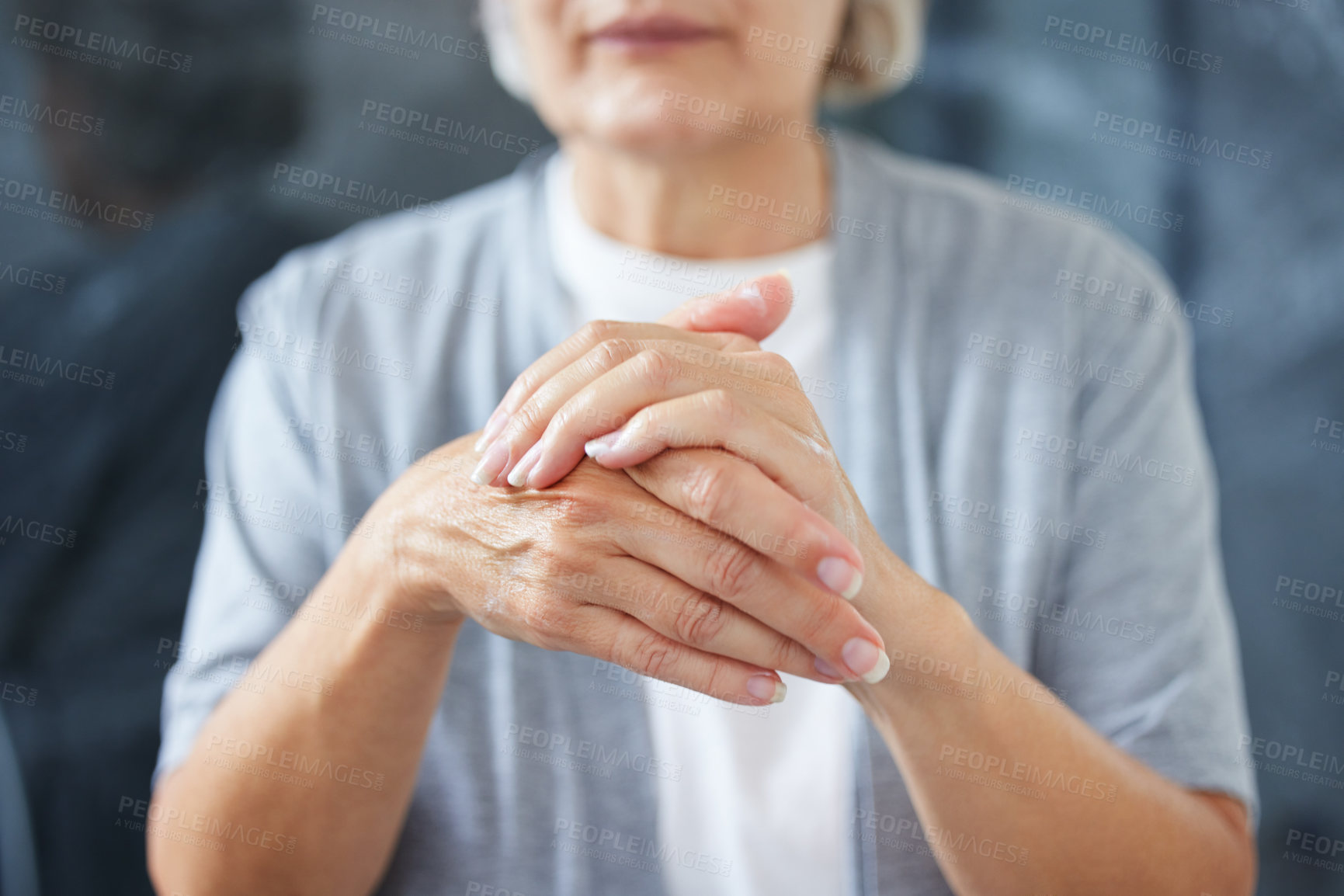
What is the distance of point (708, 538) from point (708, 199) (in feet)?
1.21

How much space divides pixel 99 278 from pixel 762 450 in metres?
0.76

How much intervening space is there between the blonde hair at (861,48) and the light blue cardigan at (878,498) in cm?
17

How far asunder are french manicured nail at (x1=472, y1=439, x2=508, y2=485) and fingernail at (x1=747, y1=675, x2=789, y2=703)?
0.17 m

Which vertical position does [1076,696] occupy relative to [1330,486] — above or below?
below

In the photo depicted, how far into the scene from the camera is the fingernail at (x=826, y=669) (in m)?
0.45

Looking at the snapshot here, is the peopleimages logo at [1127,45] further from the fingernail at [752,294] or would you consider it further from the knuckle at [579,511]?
the knuckle at [579,511]

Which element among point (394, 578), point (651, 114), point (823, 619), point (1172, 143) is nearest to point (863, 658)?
point (823, 619)

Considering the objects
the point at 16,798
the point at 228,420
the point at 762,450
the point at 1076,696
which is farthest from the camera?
the point at 16,798

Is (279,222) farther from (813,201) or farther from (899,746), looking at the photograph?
(899,746)

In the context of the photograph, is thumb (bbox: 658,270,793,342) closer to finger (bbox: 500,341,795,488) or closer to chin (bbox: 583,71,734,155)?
finger (bbox: 500,341,795,488)

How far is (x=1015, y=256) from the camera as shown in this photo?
712 millimetres

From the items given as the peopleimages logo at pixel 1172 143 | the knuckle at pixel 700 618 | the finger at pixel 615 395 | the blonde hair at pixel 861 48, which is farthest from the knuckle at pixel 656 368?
the peopleimages logo at pixel 1172 143

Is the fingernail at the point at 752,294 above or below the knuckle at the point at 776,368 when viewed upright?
above

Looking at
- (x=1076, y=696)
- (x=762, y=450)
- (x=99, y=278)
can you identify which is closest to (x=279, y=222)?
(x=99, y=278)
